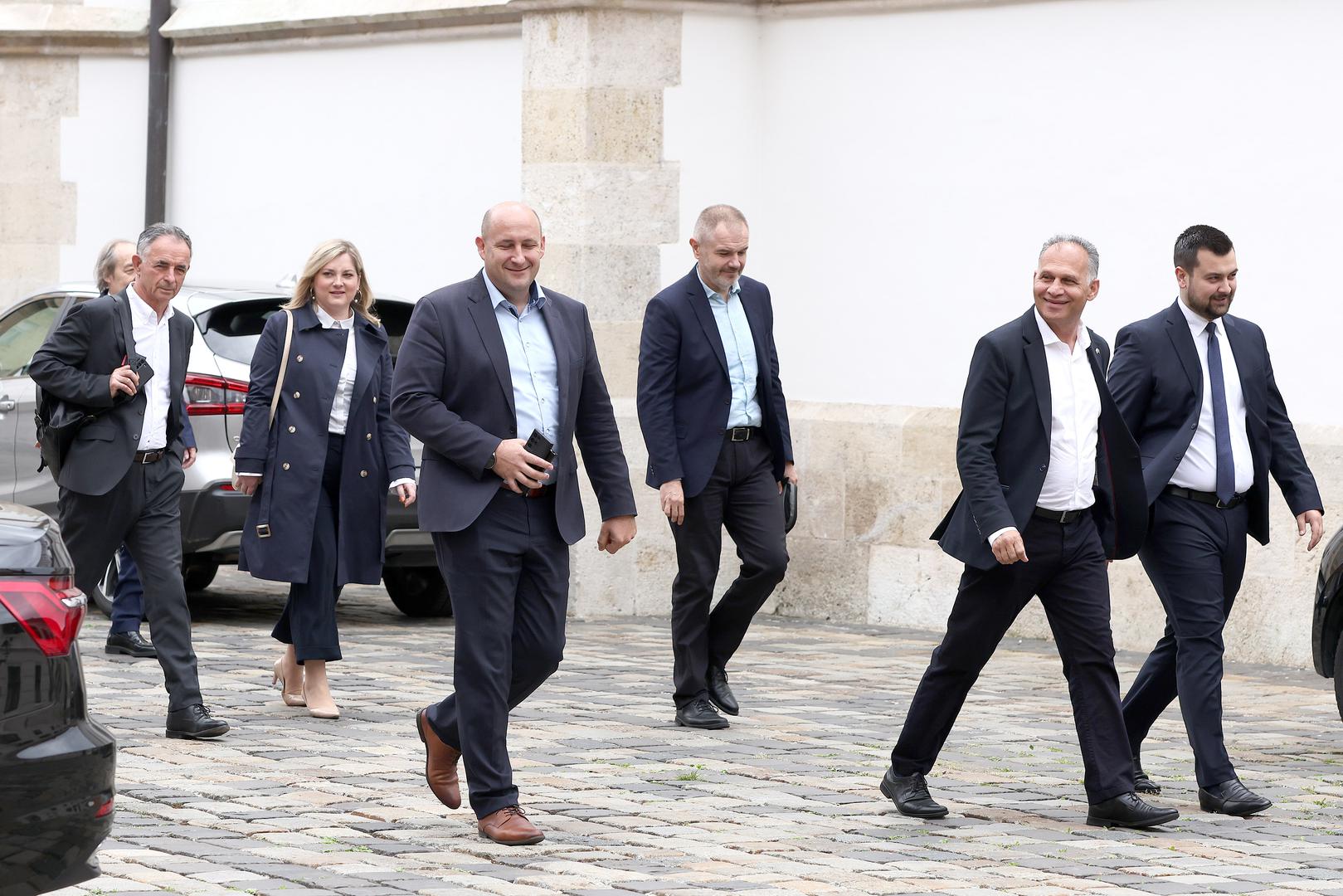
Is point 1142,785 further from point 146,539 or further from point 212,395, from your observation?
point 212,395

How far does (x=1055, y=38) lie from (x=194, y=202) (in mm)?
7168

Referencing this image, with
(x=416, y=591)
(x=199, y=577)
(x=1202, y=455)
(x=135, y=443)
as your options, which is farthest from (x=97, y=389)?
(x=199, y=577)

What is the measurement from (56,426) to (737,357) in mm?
2601

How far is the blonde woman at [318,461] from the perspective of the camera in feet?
28.9

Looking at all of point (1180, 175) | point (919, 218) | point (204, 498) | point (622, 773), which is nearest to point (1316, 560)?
point (1180, 175)

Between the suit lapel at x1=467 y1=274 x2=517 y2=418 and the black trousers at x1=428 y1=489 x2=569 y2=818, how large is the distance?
304mm

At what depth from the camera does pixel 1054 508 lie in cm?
689

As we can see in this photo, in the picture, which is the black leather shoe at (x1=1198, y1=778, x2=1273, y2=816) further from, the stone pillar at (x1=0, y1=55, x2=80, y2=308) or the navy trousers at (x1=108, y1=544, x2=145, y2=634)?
the stone pillar at (x1=0, y1=55, x2=80, y2=308)

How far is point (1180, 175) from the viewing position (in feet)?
36.8

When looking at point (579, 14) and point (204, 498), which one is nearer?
point (204, 498)

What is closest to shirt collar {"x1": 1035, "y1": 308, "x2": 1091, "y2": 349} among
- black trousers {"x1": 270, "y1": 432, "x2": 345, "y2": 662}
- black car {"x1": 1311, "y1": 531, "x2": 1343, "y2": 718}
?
black car {"x1": 1311, "y1": 531, "x2": 1343, "y2": 718}

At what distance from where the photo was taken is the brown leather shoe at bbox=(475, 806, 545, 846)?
6.40 m

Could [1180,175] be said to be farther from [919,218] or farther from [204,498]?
[204,498]

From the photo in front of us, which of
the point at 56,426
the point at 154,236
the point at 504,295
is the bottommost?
the point at 56,426
